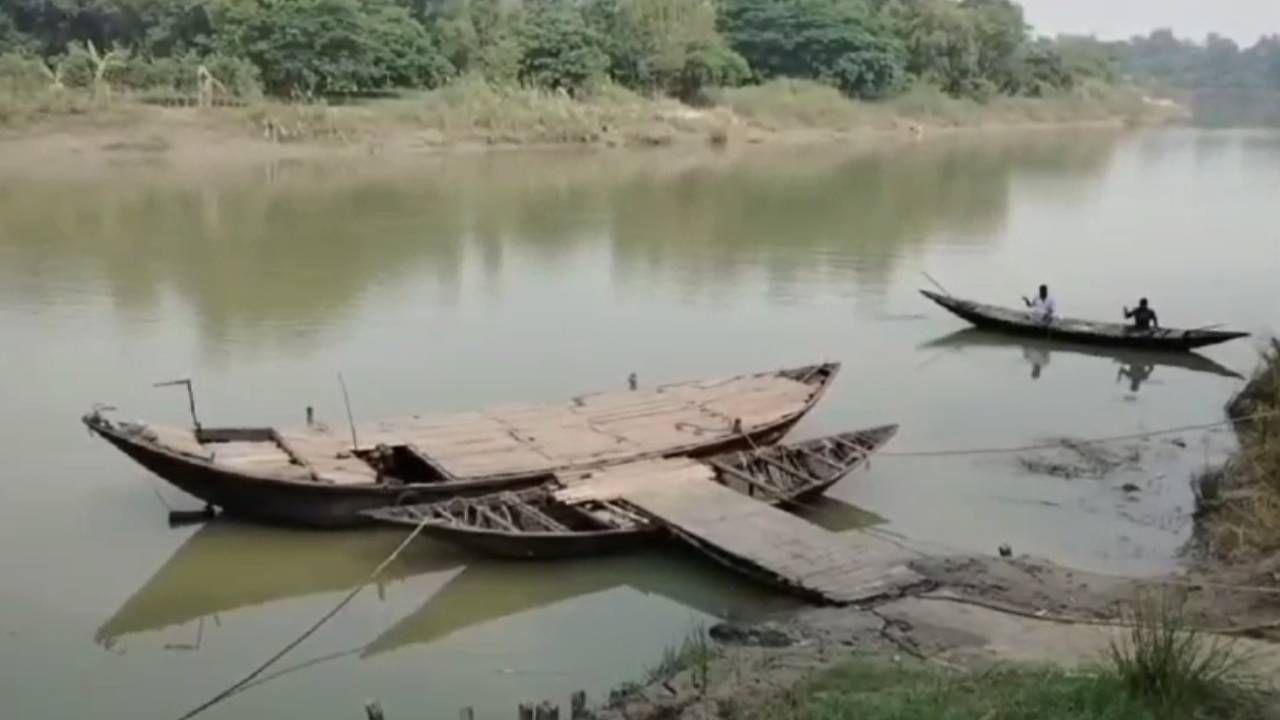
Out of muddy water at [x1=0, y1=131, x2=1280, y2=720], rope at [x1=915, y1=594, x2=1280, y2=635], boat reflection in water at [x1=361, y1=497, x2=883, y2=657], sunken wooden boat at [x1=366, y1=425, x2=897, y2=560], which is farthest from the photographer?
sunken wooden boat at [x1=366, y1=425, x2=897, y2=560]

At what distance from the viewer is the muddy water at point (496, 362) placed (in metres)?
7.80

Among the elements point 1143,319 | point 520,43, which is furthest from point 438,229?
point 520,43

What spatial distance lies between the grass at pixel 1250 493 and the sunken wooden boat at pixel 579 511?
2.32 meters

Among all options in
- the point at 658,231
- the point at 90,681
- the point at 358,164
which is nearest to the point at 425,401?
the point at 90,681

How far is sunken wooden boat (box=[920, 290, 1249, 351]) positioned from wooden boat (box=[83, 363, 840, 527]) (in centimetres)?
567

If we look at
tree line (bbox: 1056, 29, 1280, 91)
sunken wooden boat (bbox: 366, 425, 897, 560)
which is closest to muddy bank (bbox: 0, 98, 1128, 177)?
sunken wooden boat (bbox: 366, 425, 897, 560)

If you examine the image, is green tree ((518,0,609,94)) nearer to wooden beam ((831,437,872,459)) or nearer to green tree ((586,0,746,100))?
green tree ((586,0,746,100))

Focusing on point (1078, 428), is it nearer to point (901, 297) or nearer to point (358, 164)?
point (901, 297)

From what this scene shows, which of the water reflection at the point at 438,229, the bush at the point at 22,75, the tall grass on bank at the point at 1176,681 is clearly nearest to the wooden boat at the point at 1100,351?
the water reflection at the point at 438,229

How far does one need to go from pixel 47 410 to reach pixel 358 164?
22973 mm

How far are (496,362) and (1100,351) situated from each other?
6.47m

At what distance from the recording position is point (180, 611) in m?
8.19

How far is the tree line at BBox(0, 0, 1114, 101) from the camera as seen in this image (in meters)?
39.4

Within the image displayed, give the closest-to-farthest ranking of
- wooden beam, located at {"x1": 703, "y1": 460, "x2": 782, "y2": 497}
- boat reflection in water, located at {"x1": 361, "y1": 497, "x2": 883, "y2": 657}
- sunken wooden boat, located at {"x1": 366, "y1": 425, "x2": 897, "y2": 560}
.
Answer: boat reflection in water, located at {"x1": 361, "y1": 497, "x2": 883, "y2": 657}, sunken wooden boat, located at {"x1": 366, "y1": 425, "x2": 897, "y2": 560}, wooden beam, located at {"x1": 703, "y1": 460, "x2": 782, "y2": 497}
